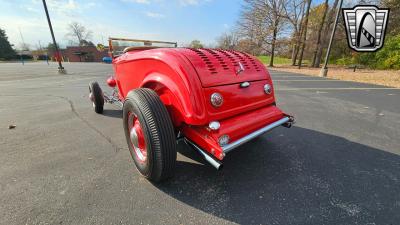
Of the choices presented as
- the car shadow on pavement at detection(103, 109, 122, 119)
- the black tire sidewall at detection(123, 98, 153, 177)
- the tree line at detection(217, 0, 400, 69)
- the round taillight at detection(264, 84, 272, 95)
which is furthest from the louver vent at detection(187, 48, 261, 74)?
the tree line at detection(217, 0, 400, 69)

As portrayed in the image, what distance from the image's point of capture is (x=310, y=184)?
2.35 meters

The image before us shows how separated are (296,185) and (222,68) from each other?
1.55 m

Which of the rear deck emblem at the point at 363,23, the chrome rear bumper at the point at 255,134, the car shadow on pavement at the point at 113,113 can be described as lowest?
the car shadow on pavement at the point at 113,113

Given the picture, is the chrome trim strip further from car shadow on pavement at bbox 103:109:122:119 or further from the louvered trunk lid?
car shadow on pavement at bbox 103:109:122:119

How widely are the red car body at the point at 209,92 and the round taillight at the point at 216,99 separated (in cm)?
3

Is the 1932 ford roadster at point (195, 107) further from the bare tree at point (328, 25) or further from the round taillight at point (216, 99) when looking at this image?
the bare tree at point (328, 25)

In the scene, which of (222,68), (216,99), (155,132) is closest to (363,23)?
(222,68)

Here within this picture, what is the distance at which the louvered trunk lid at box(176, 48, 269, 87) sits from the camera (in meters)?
2.29

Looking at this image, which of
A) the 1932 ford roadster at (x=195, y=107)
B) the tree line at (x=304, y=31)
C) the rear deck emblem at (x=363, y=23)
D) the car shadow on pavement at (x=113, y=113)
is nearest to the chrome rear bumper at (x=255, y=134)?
the 1932 ford roadster at (x=195, y=107)

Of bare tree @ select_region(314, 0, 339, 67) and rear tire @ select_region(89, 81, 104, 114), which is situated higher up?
bare tree @ select_region(314, 0, 339, 67)

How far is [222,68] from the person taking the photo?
2465 millimetres

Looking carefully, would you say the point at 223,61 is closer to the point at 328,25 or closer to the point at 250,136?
the point at 250,136

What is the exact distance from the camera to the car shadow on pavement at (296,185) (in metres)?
1.95

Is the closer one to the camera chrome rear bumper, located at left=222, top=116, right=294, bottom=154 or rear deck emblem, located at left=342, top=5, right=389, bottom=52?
chrome rear bumper, located at left=222, top=116, right=294, bottom=154
